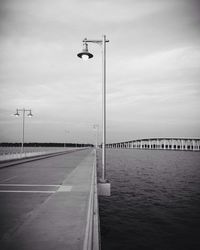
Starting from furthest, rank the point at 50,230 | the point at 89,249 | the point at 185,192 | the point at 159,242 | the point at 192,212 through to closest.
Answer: the point at 185,192, the point at 192,212, the point at 159,242, the point at 50,230, the point at 89,249

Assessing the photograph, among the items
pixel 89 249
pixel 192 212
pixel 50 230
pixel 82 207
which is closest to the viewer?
pixel 89 249

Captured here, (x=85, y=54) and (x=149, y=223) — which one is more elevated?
(x=85, y=54)

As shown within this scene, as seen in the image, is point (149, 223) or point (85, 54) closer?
point (85, 54)

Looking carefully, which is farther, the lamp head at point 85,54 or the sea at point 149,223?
the lamp head at point 85,54

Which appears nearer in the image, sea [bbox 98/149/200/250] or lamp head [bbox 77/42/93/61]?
sea [bbox 98/149/200/250]

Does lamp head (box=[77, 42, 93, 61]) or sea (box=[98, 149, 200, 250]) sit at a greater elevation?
lamp head (box=[77, 42, 93, 61])

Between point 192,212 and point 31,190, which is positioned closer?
point 31,190

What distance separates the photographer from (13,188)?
10.9 m

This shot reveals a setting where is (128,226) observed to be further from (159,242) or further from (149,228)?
(159,242)

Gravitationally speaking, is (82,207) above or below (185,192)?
above

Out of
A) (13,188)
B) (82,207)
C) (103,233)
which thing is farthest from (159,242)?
(13,188)

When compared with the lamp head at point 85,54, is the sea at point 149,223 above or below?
below

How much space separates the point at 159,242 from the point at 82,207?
14.5ft

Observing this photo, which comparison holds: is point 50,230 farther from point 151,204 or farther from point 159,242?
point 151,204
